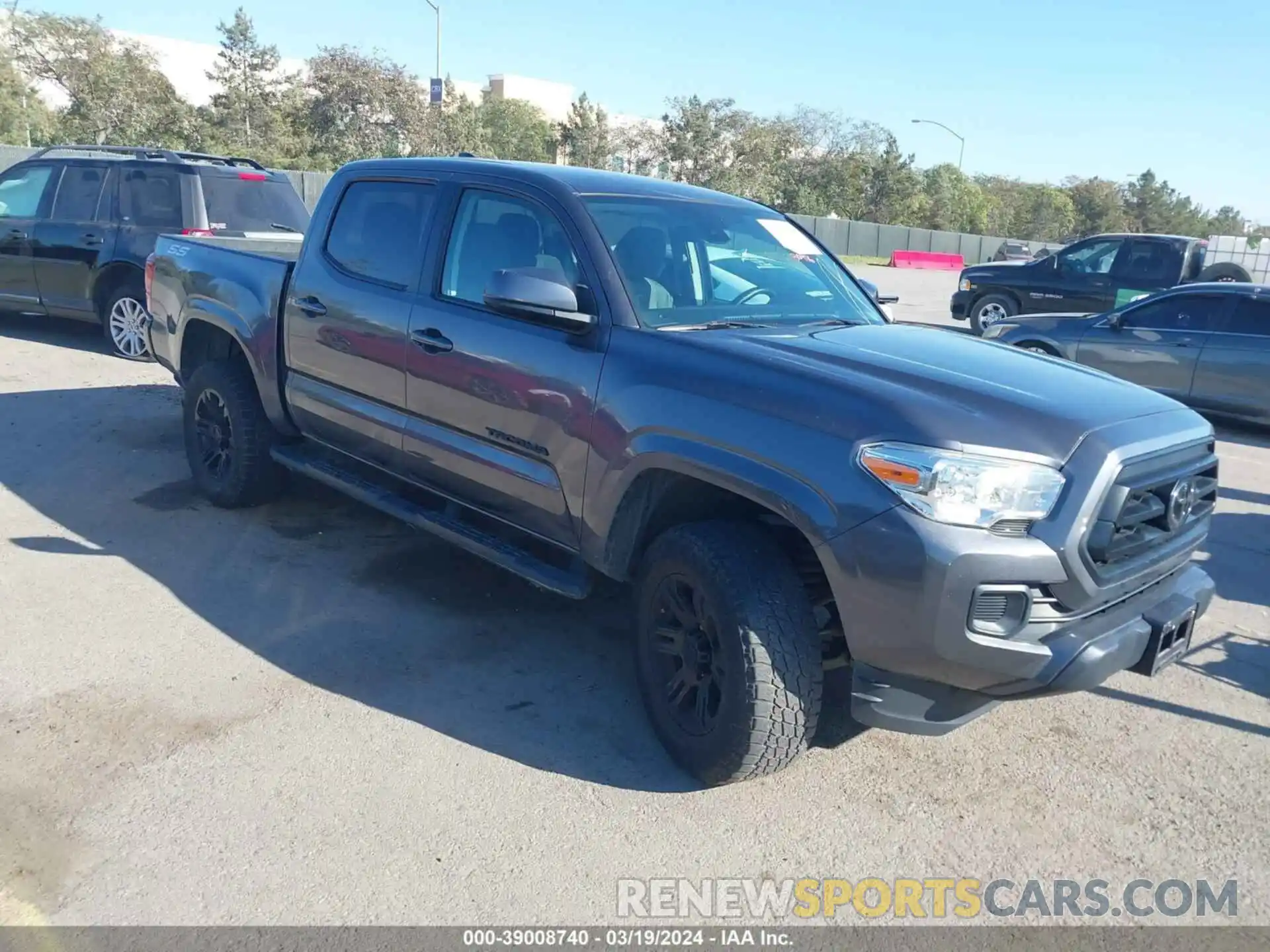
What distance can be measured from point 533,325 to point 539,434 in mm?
420

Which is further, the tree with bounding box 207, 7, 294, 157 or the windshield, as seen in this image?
the tree with bounding box 207, 7, 294, 157

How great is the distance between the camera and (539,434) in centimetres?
385

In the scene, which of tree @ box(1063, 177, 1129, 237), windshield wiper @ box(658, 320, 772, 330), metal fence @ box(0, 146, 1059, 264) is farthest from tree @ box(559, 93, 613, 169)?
windshield wiper @ box(658, 320, 772, 330)

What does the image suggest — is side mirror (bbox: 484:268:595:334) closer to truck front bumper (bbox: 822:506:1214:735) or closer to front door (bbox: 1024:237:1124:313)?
truck front bumper (bbox: 822:506:1214:735)

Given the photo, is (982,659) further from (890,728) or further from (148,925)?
(148,925)

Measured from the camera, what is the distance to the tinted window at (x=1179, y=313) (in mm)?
9836

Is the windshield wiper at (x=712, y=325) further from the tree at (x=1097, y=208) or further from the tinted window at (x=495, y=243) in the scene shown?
the tree at (x=1097, y=208)

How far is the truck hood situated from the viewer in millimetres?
2924

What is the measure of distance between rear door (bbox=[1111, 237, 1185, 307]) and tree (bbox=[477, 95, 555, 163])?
3552 cm

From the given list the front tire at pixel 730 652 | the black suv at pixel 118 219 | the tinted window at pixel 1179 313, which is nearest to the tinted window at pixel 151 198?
the black suv at pixel 118 219

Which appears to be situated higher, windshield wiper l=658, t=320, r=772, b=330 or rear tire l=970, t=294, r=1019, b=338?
windshield wiper l=658, t=320, r=772, b=330

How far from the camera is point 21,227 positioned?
1044 centimetres

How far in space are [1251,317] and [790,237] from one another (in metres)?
7.06

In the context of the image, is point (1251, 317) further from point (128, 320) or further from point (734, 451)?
point (128, 320)
